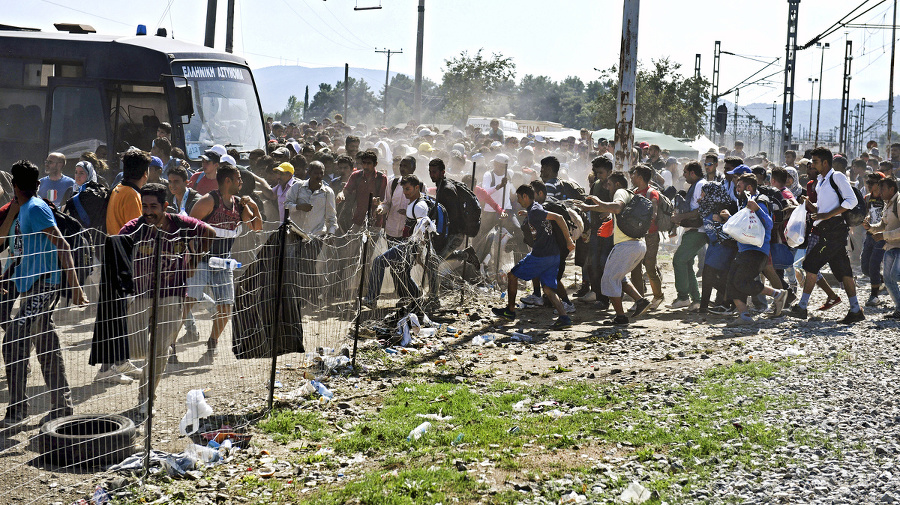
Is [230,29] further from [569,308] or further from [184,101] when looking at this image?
[569,308]

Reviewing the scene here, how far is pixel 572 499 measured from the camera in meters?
5.16

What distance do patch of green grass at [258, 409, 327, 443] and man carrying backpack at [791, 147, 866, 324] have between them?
6822 mm

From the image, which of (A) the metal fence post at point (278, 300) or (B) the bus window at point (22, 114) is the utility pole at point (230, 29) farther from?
(A) the metal fence post at point (278, 300)

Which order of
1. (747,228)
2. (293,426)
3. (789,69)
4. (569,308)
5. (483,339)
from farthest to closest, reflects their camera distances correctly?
(789,69) < (569,308) < (747,228) < (483,339) < (293,426)

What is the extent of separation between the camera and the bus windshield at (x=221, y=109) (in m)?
14.2

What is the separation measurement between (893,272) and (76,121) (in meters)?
11.7

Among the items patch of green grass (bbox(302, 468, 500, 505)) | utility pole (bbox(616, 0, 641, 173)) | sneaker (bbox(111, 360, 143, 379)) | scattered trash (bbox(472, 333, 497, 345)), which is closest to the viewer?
patch of green grass (bbox(302, 468, 500, 505))

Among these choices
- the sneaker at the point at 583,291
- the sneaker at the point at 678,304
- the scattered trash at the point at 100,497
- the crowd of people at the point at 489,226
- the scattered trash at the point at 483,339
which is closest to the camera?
the scattered trash at the point at 100,497

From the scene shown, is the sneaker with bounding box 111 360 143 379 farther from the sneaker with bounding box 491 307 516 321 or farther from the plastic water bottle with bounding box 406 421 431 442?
the sneaker with bounding box 491 307 516 321

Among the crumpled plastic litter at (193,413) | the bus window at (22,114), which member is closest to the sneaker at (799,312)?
the crumpled plastic litter at (193,413)

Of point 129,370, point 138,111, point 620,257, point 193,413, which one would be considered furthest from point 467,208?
point 138,111

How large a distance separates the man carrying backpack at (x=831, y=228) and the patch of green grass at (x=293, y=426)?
6.82m

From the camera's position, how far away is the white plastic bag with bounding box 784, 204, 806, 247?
11062mm

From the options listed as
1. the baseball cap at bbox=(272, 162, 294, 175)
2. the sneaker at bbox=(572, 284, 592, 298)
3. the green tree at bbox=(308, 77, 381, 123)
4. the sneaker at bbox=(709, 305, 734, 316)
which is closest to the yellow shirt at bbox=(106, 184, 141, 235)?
the baseball cap at bbox=(272, 162, 294, 175)
